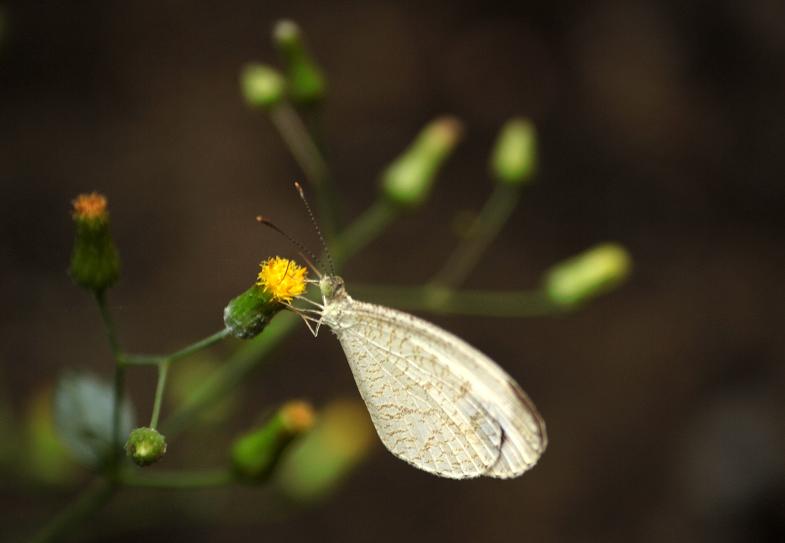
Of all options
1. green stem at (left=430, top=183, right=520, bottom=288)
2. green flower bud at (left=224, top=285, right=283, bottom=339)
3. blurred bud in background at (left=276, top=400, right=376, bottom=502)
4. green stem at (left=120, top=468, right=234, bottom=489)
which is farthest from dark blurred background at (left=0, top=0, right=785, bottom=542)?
green flower bud at (left=224, top=285, right=283, bottom=339)

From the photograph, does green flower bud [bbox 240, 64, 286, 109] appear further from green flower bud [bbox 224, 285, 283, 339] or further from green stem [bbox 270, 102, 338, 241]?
green flower bud [bbox 224, 285, 283, 339]

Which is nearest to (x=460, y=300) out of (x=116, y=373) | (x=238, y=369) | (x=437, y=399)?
(x=238, y=369)

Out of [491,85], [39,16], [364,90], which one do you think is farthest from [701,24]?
[39,16]

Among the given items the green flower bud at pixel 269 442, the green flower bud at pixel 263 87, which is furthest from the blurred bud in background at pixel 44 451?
the green flower bud at pixel 263 87

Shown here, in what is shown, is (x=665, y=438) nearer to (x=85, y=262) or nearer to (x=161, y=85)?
(x=161, y=85)

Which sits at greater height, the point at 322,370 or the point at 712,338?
the point at 322,370

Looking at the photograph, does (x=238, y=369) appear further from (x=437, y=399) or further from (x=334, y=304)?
(x=437, y=399)
